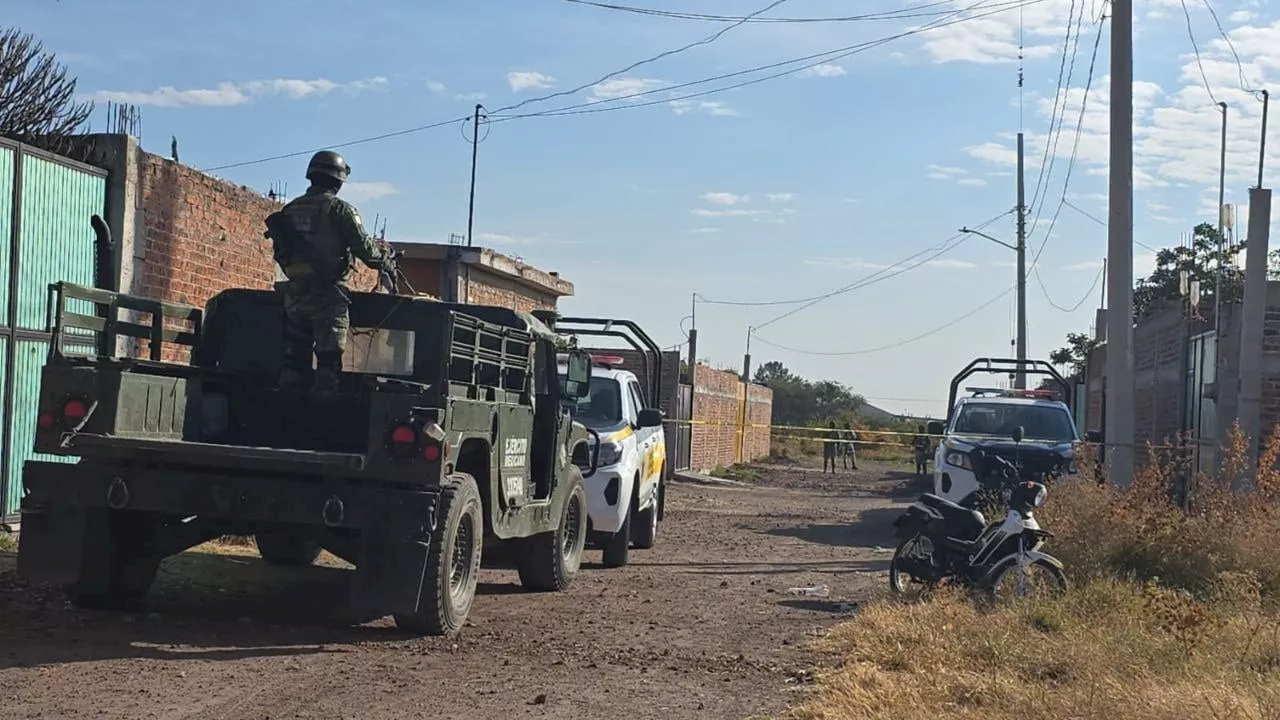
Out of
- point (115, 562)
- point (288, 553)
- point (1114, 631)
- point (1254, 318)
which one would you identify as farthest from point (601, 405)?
point (1254, 318)

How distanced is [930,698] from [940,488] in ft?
36.8

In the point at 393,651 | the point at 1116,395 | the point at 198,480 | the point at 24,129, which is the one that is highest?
the point at 24,129

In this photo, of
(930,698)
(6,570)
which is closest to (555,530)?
(6,570)

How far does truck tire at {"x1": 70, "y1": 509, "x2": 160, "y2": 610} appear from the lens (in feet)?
27.0

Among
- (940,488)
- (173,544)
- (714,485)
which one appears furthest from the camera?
(714,485)

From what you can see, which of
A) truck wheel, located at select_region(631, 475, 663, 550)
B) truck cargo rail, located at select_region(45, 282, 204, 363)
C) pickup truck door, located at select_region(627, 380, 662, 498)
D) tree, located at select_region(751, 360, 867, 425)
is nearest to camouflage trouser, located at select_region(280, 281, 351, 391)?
truck cargo rail, located at select_region(45, 282, 204, 363)

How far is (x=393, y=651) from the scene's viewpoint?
802 centimetres

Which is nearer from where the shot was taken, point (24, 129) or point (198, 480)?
point (198, 480)

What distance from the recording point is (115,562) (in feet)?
27.6

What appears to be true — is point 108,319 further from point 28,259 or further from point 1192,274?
point 1192,274

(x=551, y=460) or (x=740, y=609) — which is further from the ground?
(x=551, y=460)

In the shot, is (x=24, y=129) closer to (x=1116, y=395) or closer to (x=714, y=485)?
(x=1116, y=395)

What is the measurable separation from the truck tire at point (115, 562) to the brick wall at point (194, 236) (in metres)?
3.90

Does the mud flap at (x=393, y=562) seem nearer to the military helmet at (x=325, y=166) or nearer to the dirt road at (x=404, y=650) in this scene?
the dirt road at (x=404, y=650)
